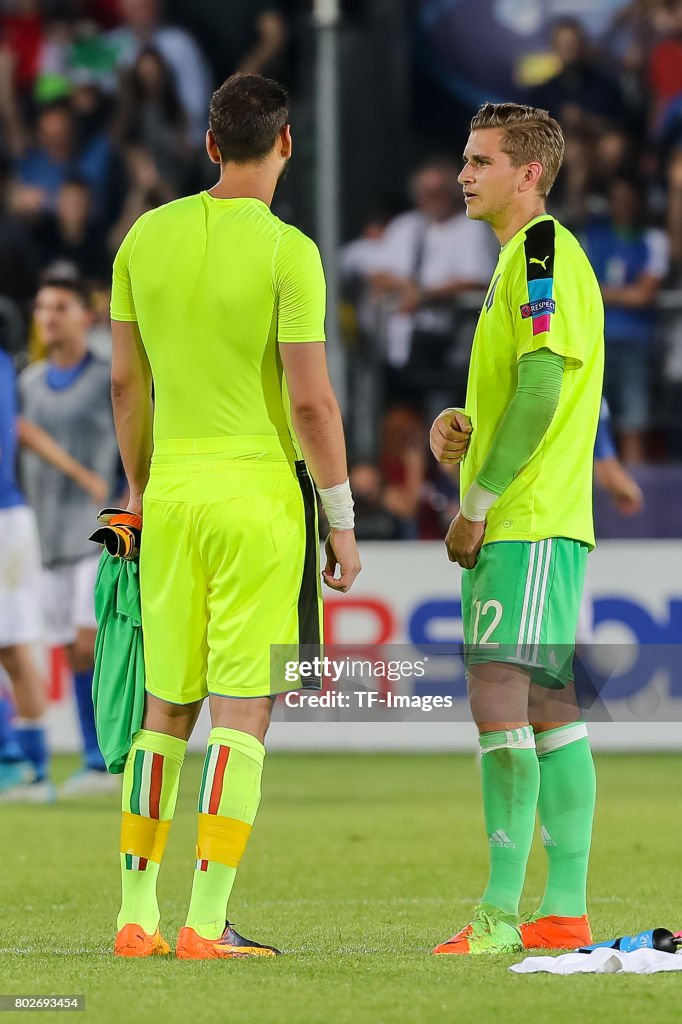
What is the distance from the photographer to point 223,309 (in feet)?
14.4

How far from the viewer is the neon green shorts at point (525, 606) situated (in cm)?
461

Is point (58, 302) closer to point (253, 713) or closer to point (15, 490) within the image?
point (15, 490)

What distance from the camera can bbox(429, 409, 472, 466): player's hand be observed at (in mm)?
4785

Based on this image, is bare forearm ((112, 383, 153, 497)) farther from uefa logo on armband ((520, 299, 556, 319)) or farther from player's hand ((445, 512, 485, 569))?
uefa logo on armband ((520, 299, 556, 319))

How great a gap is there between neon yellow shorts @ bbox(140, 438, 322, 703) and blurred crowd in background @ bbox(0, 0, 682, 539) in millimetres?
7753

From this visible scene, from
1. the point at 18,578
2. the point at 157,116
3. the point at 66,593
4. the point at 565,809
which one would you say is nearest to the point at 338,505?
the point at 565,809

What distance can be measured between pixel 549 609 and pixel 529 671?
181 millimetres

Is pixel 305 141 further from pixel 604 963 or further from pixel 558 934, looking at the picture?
pixel 604 963

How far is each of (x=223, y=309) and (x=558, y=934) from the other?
1.84m

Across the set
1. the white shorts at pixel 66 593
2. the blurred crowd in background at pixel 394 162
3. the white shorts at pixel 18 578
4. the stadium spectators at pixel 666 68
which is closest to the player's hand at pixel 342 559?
the white shorts at pixel 18 578

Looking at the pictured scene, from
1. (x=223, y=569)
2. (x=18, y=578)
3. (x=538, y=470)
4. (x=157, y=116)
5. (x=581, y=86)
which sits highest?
(x=581, y=86)

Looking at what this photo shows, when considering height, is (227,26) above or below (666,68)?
above

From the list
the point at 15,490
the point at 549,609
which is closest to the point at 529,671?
the point at 549,609

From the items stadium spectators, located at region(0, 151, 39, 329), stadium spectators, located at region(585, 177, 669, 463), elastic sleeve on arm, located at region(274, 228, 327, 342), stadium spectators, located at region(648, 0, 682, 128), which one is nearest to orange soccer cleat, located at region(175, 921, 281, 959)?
elastic sleeve on arm, located at region(274, 228, 327, 342)
